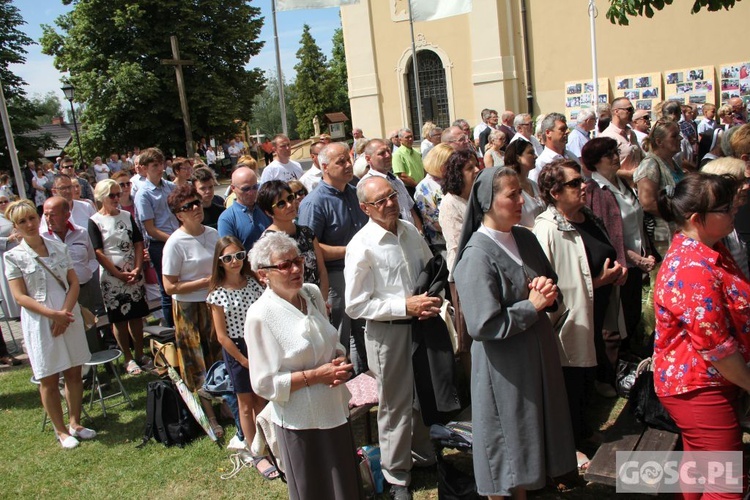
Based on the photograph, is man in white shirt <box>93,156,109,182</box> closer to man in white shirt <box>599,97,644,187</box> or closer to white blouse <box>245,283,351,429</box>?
man in white shirt <box>599,97,644,187</box>

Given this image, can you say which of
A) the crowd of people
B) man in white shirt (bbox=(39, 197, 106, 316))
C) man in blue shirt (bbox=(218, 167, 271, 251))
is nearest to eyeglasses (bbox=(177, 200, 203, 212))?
the crowd of people

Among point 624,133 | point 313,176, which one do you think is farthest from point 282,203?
point 624,133

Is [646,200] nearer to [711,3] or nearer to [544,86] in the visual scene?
[711,3]

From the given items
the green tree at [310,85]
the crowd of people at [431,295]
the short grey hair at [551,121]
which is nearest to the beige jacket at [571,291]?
the crowd of people at [431,295]

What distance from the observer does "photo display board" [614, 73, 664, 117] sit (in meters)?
18.8

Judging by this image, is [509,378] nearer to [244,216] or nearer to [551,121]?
[244,216]

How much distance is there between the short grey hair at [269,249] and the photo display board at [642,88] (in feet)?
59.5

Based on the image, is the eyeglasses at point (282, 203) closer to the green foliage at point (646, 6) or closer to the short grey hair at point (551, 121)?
the short grey hair at point (551, 121)

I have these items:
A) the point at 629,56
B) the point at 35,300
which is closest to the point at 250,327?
the point at 35,300

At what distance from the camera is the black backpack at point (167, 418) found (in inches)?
201

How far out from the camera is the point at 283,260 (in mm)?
3268

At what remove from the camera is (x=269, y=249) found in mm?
3287

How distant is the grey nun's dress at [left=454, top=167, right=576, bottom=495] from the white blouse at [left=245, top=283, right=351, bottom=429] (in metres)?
0.77

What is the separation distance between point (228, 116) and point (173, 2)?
5617 millimetres
